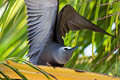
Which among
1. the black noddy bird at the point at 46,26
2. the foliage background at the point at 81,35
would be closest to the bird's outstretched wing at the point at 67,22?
the black noddy bird at the point at 46,26

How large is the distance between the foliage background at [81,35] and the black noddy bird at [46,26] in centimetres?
5

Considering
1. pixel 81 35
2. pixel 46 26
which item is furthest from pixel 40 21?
pixel 81 35

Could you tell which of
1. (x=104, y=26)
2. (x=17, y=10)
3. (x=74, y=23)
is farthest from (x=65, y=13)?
(x=104, y=26)

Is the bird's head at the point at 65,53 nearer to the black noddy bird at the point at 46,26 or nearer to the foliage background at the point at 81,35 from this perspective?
the black noddy bird at the point at 46,26

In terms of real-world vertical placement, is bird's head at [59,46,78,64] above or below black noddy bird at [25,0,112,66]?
below

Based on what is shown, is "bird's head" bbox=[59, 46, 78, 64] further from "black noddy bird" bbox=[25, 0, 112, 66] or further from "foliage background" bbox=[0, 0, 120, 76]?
"foliage background" bbox=[0, 0, 120, 76]

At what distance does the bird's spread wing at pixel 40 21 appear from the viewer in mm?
675

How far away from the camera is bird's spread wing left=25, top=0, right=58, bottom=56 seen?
2.22 ft

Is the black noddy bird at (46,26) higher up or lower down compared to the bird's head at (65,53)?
higher up

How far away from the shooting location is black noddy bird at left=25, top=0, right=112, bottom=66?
668mm

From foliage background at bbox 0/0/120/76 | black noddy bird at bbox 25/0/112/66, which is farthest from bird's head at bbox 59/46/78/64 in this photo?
foliage background at bbox 0/0/120/76

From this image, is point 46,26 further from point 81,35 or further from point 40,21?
point 81,35

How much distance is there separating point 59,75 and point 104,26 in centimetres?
57

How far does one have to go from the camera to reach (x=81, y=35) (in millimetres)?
1084
